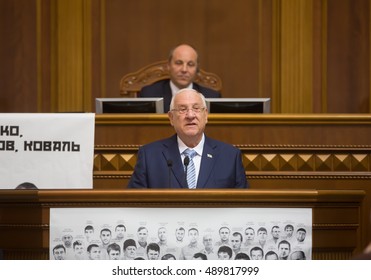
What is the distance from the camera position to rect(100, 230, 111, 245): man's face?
371 cm

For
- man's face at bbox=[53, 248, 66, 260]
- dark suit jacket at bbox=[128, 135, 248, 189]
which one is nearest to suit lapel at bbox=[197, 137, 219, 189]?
dark suit jacket at bbox=[128, 135, 248, 189]

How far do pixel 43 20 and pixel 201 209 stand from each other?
4372mm

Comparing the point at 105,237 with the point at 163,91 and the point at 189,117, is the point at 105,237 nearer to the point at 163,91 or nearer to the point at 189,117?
the point at 189,117

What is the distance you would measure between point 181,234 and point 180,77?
9.97 ft

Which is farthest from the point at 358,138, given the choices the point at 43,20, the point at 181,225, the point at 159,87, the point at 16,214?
the point at 43,20

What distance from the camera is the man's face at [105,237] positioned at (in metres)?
3.71

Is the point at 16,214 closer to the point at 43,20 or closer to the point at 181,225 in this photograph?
the point at 181,225

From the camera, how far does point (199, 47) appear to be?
776cm

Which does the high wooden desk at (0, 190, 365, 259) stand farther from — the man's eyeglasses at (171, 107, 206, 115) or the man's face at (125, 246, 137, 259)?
the man's eyeglasses at (171, 107, 206, 115)

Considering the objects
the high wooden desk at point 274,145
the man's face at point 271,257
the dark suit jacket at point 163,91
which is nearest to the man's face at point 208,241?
the man's face at point 271,257

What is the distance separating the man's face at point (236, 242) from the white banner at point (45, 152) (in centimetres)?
188

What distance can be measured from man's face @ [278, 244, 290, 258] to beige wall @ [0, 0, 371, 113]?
3.94 metres

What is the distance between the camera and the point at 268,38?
25.3 ft

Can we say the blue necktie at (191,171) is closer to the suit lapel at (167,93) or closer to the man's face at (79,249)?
the man's face at (79,249)
